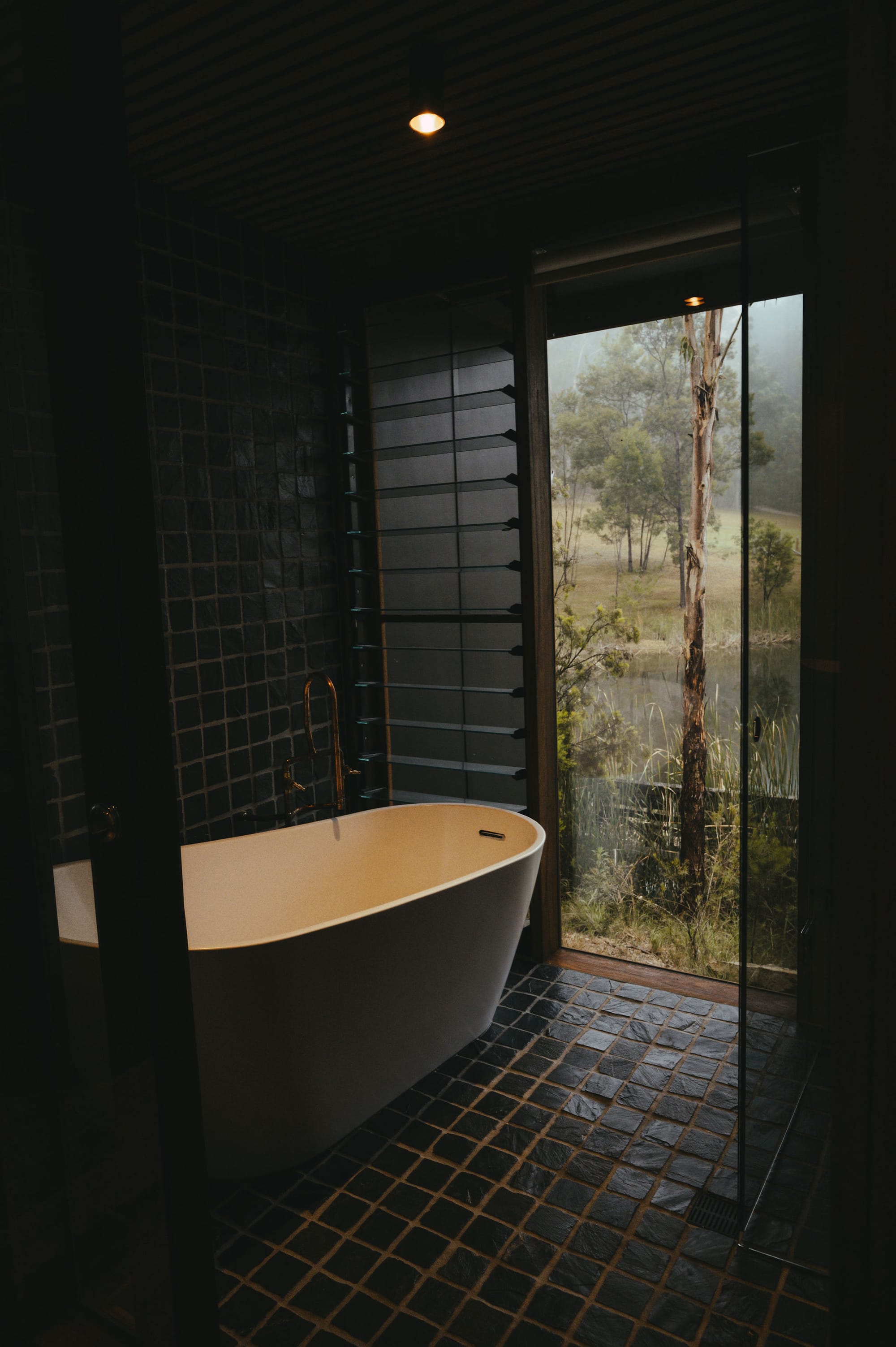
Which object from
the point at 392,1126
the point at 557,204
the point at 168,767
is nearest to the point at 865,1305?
the point at 168,767

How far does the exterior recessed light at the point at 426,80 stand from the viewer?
2.03 metres

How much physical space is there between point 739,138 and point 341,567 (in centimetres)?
203

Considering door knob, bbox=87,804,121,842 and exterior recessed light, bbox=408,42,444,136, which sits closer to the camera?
door knob, bbox=87,804,121,842

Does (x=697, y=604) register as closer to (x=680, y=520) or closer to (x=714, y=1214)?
(x=680, y=520)

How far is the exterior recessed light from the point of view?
2.03 m

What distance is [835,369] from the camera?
1.64 metres

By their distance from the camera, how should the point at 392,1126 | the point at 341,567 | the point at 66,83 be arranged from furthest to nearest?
1. the point at 341,567
2. the point at 392,1126
3. the point at 66,83

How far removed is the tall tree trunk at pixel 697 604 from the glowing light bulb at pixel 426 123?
3.90 ft

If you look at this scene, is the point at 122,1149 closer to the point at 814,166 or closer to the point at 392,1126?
the point at 392,1126

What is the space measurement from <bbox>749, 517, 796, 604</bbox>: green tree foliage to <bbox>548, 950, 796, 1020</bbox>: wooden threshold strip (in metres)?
1.79

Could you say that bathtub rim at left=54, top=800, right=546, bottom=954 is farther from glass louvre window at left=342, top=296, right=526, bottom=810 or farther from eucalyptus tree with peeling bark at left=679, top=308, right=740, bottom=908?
eucalyptus tree with peeling bark at left=679, top=308, right=740, bottom=908

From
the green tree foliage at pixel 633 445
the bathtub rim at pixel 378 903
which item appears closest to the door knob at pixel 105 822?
the bathtub rim at pixel 378 903

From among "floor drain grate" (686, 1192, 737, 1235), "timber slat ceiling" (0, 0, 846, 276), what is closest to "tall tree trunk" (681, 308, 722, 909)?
"timber slat ceiling" (0, 0, 846, 276)

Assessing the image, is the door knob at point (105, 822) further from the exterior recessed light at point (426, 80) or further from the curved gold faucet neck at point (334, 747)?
the exterior recessed light at point (426, 80)
